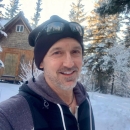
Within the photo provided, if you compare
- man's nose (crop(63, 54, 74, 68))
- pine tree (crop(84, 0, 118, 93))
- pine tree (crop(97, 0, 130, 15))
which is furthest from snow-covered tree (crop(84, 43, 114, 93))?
man's nose (crop(63, 54, 74, 68))

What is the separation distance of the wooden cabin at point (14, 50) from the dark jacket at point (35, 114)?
17126 mm

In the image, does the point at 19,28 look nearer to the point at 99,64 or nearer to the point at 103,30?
the point at 103,30

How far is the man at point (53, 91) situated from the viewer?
1311mm

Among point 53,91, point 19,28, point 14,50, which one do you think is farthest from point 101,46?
point 53,91

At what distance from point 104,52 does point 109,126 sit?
1373 cm

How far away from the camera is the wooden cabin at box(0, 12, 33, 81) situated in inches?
716

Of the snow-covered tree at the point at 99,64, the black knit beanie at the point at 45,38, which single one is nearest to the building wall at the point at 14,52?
the snow-covered tree at the point at 99,64

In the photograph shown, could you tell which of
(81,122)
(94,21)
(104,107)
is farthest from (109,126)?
(94,21)

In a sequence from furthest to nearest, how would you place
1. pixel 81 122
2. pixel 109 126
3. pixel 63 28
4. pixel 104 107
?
pixel 104 107 → pixel 109 126 → pixel 63 28 → pixel 81 122

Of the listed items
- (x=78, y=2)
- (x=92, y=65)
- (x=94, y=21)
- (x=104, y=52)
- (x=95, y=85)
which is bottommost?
(x=95, y=85)

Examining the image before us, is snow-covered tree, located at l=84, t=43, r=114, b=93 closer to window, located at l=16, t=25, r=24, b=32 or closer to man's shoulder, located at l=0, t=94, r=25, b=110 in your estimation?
window, located at l=16, t=25, r=24, b=32

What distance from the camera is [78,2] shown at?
90.9 feet

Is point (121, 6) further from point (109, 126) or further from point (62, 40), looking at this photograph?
point (62, 40)

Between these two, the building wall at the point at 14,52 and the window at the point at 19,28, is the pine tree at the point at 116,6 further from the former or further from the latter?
the window at the point at 19,28
